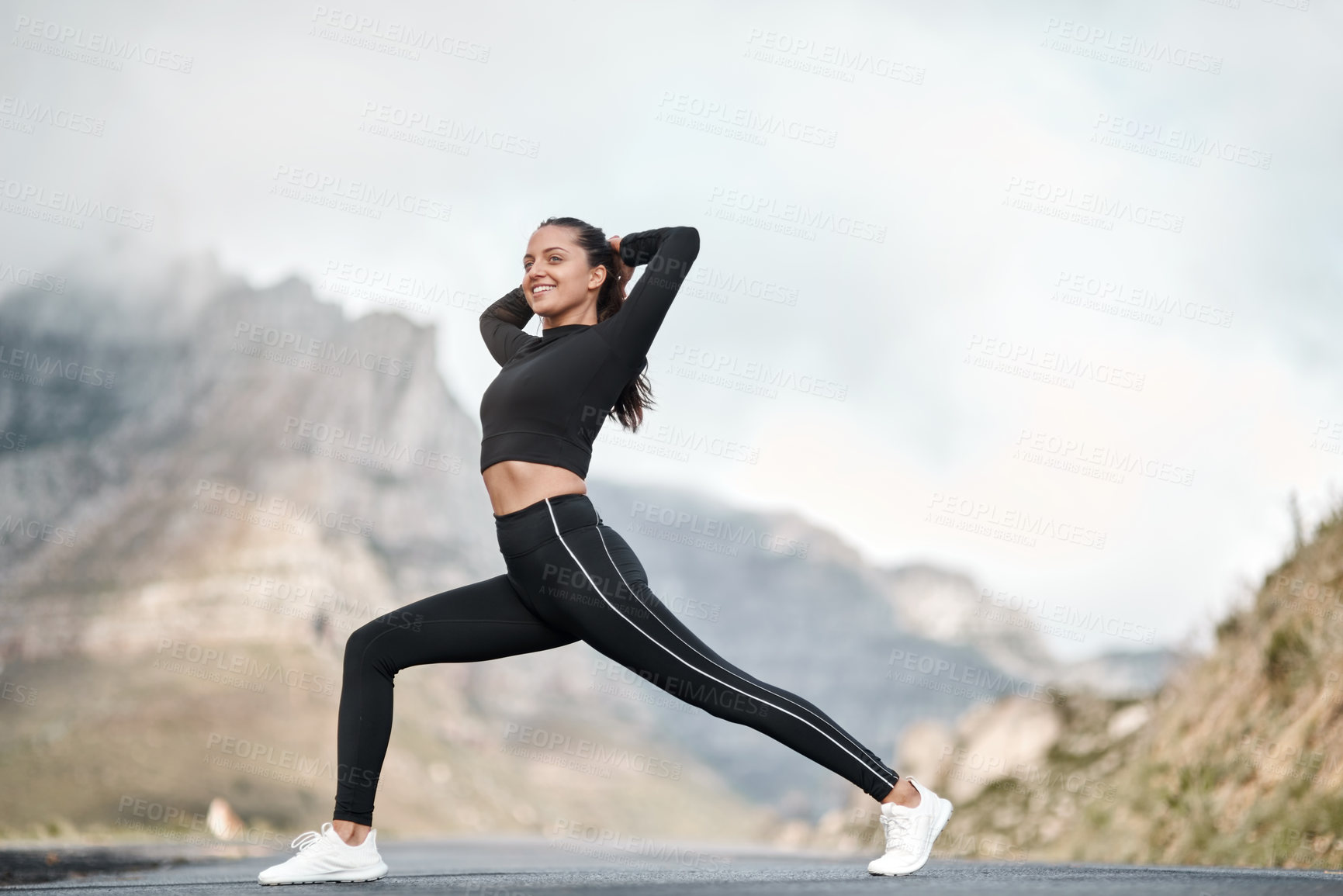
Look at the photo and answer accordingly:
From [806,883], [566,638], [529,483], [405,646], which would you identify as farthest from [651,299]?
[806,883]

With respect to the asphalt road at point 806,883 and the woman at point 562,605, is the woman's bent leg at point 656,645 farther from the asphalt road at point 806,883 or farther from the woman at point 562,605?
the asphalt road at point 806,883

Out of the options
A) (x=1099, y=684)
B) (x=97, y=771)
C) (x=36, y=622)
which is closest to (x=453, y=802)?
(x=97, y=771)

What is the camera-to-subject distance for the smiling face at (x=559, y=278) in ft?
Answer: 11.8

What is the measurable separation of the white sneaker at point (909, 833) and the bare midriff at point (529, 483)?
1.34 meters

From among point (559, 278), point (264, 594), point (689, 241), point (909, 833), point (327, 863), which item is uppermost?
point (689, 241)

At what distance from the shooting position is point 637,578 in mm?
3242

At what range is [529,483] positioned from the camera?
3.25 m

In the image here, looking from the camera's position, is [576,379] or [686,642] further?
[576,379]

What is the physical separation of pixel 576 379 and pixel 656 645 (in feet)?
2.65

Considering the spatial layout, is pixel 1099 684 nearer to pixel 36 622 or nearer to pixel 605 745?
pixel 36 622

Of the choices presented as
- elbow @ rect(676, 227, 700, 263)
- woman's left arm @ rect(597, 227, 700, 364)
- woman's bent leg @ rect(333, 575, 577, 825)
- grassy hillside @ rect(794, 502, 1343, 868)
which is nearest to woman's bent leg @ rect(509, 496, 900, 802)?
woman's bent leg @ rect(333, 575, 577, 825)

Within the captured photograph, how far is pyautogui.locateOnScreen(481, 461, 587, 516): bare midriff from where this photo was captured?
128 inches

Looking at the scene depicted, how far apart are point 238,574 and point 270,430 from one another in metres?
37.1

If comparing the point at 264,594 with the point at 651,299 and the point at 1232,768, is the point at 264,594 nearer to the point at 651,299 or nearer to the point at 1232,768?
the point at 1232,768
